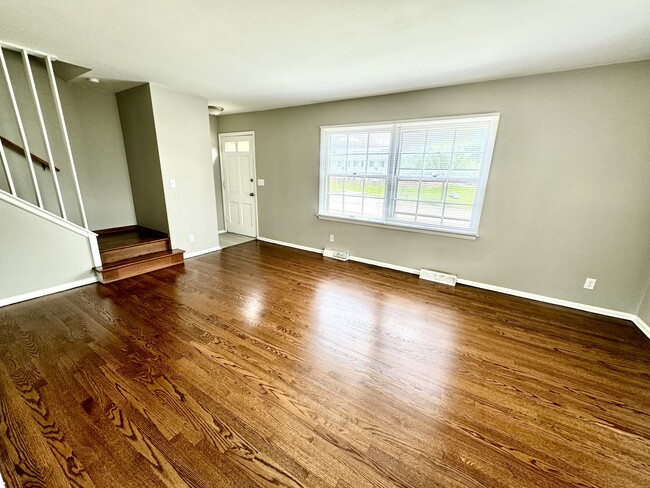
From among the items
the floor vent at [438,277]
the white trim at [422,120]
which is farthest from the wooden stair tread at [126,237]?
the floor vent at [438,277]

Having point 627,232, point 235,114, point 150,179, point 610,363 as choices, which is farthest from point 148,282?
point 627,232

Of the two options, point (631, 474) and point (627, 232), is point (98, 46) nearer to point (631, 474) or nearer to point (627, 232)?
point (631, 474)

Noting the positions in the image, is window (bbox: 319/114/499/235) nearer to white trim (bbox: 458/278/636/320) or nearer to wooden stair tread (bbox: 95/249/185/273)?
white trim (bbox: 458/278/636/320)

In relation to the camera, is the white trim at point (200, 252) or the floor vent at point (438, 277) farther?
the white trim at point (200, 252)

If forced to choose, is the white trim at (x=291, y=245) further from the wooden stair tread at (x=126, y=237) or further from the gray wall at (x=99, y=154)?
the gray wall at (x=99, y=154)

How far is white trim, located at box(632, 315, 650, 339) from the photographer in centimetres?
249

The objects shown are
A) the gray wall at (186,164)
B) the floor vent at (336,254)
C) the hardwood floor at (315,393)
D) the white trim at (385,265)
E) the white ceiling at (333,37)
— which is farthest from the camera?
the floor vent at (336,254)

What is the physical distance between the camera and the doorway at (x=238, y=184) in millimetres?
5125

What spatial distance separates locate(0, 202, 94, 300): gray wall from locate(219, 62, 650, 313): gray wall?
4.11 metres

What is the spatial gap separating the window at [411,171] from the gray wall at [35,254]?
339cm

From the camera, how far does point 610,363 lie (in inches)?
82.4

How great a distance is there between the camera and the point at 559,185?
109 inches

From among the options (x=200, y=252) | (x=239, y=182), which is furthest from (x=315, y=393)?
(x=239, y=182)

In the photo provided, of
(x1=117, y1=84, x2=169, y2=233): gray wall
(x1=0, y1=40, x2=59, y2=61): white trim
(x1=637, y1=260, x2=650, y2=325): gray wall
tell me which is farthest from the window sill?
(x1=0, y1=40, x2=59, y2=61): white trim
